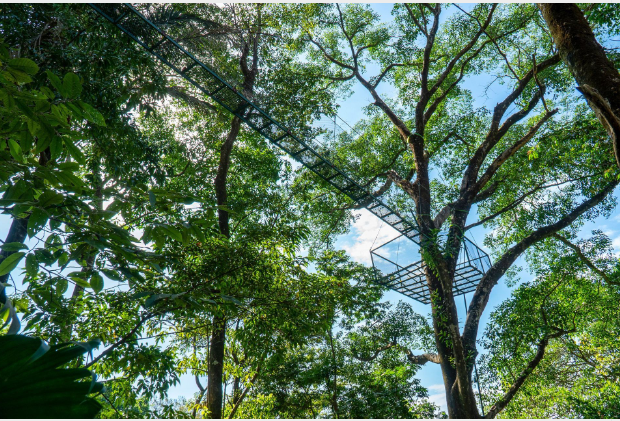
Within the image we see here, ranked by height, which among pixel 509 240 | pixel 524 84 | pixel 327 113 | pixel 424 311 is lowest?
pixel 424 311

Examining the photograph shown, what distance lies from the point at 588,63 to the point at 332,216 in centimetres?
721

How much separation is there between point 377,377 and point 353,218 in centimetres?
375

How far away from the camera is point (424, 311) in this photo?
332 inches

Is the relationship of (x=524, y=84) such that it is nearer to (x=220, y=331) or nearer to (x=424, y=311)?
(x=424, y=311)

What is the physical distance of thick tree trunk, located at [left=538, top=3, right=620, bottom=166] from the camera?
6.04 feet

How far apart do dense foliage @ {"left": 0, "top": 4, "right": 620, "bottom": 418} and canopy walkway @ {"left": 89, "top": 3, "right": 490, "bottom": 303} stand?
230 millimetres

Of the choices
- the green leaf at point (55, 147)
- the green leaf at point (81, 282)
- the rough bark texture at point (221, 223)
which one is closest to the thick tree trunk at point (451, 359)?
the rough bark texture at point (221, 223)

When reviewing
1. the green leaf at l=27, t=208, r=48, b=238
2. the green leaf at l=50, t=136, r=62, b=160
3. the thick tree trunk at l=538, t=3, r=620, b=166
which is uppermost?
the thick tree trunk at l=538, t=3, r=620, b=166

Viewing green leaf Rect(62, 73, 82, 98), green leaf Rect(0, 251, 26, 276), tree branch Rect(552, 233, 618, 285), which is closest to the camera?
green leaf Rect(0, 251, 26, 276)

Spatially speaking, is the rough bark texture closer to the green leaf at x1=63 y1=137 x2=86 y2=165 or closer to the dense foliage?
the dense foliage

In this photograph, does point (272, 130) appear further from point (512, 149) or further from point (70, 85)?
point (512, 149)

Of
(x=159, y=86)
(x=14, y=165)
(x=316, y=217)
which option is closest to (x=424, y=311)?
(x=316, y=217)

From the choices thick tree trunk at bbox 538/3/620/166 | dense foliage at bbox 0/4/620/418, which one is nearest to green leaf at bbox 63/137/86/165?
dense foliage at bbox 0/4/620/418

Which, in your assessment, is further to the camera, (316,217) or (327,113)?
(316,217)
